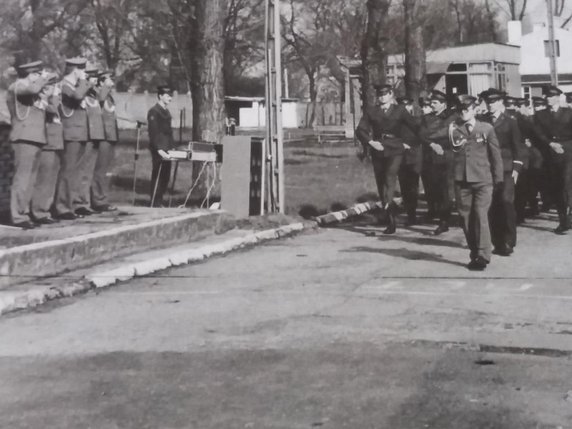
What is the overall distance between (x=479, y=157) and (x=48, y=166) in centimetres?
508

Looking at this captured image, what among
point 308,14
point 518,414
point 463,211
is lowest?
point 518,414

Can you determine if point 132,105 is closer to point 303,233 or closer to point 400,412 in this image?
point 303,233

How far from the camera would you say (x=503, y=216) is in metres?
11.9

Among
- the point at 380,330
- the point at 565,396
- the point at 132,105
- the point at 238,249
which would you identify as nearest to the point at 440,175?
the point at 238,249

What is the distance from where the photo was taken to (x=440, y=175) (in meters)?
14.9

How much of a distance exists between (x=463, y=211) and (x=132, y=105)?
5556cm

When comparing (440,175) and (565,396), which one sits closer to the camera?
(565,396)

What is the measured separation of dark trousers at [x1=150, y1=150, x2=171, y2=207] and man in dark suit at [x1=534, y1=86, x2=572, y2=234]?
18.4 ft

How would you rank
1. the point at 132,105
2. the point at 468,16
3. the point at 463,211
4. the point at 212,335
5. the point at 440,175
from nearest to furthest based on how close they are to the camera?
the point at 212,335 < the point at 463,211 < the point at 440,175 < the point at 132,105 < the point at 468,16

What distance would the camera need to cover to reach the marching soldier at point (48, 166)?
12.0 metres

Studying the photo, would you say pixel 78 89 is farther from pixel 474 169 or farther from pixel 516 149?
pixel 516 149

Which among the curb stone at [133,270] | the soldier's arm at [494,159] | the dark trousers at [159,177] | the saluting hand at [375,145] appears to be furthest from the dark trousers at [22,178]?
the soldier's arm at [494,159]

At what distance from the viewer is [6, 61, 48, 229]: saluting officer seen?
449 inches

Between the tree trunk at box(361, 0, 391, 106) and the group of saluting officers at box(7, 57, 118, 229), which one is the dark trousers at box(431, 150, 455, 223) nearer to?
the group of saluting officers at box(7, 57, 118, 229)
